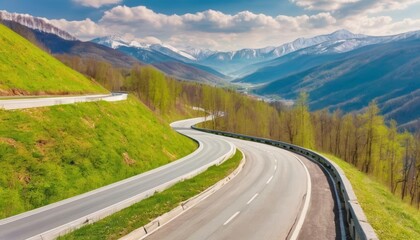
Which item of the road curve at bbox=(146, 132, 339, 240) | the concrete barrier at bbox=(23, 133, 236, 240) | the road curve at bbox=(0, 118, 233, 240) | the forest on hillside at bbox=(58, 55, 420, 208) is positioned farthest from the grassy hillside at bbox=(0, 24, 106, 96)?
the forest on hillside at bbox=(58, 55, 420, 208)

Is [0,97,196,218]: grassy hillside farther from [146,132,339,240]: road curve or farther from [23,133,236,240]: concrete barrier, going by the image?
[146,132,339,240]: road curve

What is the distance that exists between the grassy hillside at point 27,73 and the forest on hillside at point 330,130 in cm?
5020

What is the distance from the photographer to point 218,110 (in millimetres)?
125812

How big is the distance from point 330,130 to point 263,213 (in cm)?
8647

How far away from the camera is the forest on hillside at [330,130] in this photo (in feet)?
197

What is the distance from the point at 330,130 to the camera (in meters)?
97.4

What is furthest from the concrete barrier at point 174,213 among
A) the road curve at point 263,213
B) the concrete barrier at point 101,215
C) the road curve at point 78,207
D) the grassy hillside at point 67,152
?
the grassy hillside at point 67,152

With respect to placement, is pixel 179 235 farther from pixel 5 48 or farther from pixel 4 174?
pixel 5 48

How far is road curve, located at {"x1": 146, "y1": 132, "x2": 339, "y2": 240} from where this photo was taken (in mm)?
14672

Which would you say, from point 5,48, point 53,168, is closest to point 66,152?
point 53,168

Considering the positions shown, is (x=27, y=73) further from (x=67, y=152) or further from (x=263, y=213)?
(x=263, y=213)

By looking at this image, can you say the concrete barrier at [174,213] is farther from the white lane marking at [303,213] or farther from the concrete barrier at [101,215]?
the white lane marking at [303,213]

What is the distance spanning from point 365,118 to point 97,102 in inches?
1894

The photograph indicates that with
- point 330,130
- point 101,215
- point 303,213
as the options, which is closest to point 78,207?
point 101,215
